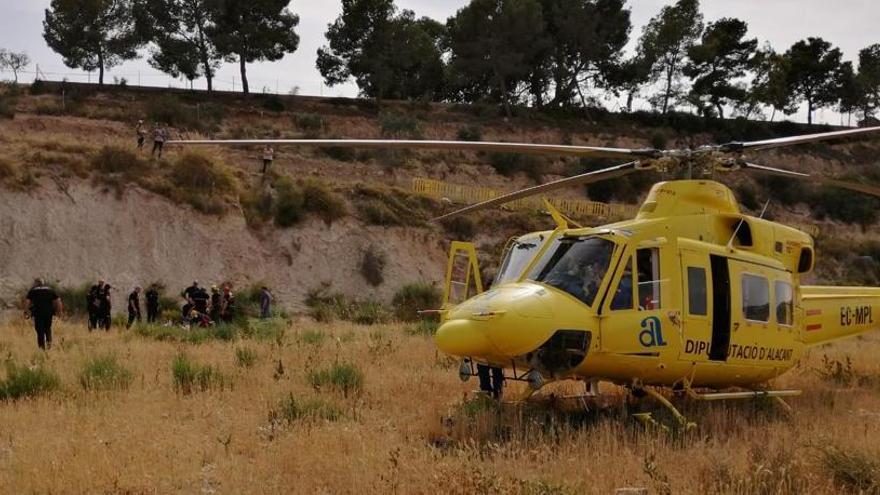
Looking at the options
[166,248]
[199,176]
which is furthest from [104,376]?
[199,176]

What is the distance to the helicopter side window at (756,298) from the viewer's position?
9.83 metres

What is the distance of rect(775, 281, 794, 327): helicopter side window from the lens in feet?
33.9

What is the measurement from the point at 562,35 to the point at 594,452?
189 ft

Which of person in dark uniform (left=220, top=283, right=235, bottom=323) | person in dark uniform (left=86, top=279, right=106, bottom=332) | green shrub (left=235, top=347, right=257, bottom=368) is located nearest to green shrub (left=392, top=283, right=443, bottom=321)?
person in dark uniform (left=220, top=283, right=235, bottom=323)

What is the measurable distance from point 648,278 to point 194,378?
6.12 metres

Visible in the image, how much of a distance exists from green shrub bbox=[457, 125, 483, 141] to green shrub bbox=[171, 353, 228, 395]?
4319 cm

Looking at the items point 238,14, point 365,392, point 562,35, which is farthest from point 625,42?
point 365,392

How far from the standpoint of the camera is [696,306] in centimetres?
925

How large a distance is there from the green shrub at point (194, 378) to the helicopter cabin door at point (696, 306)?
595 centimetres

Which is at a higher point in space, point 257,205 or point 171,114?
point 171,114

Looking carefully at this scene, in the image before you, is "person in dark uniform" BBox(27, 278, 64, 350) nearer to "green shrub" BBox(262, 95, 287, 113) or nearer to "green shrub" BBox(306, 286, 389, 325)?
"green shrub" BBox(306, 286, 389, 325)

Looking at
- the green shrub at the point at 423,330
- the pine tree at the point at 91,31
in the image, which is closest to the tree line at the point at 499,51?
the pine tree at the point at 91,31

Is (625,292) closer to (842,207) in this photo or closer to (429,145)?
(429,145)

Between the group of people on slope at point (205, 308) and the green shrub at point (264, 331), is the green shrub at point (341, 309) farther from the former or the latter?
the green shrub at point (264, 331)
